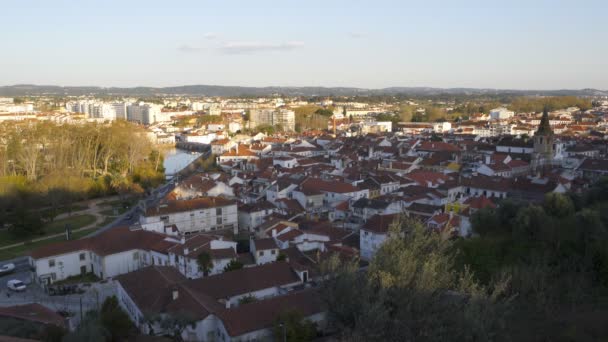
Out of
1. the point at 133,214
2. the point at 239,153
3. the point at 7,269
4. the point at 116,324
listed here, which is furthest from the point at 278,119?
the point at 116,324

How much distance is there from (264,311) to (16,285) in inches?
369

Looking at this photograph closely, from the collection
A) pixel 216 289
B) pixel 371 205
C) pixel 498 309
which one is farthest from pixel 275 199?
pixel 498 309

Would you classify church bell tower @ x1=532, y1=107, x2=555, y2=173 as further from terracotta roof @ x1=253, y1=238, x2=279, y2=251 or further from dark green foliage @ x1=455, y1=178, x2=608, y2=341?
terracotta roof @ x1=253, y1=238, x2=279, y2=251

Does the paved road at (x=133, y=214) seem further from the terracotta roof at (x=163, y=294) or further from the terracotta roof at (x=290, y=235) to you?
the terracotta roof at (x=163, y=294)

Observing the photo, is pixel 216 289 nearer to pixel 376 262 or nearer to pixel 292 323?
pixel 292 323

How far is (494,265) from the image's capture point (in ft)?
48.0

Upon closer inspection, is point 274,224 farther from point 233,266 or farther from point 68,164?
point 68,164

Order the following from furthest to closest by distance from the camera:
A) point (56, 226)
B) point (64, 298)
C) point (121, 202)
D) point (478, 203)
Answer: point (121, 202)
point (56, 226)
point (478, 203)
point (64, 298)

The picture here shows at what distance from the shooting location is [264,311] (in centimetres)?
1161

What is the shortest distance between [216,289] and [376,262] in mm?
4503

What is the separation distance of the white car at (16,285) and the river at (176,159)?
2434cm

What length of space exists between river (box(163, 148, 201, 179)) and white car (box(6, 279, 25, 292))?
2434 centimetres

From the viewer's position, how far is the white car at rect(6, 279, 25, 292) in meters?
16.4

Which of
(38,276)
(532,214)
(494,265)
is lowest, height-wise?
(38,276)
